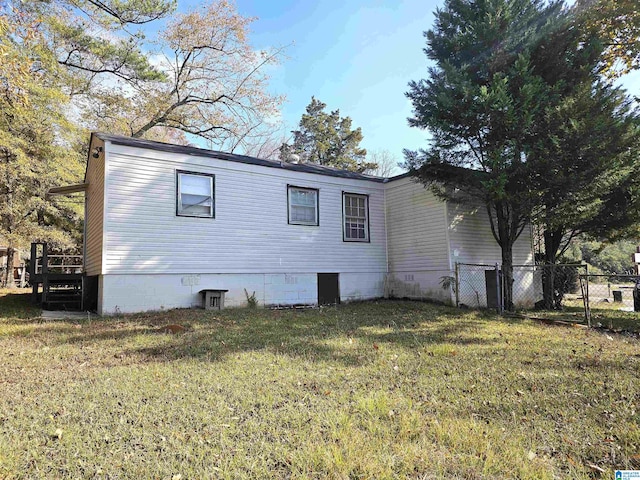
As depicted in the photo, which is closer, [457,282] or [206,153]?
[206,153]

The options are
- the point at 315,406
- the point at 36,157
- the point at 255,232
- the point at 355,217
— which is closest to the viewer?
the point at 315,406

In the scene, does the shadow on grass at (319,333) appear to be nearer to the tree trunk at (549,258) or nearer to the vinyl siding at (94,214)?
the vinyl siding at (94,214)

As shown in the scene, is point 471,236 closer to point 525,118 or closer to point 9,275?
point 525,118

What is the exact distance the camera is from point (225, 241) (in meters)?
9.56

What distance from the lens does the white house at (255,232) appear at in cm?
852

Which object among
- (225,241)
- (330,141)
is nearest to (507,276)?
(225,241)

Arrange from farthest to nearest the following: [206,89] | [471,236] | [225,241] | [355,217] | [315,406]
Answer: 1. [206,89]
2. [355,217]
3. [471,236]
4. [225,241]
5. [315,406]

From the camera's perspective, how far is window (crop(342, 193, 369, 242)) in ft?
37.9

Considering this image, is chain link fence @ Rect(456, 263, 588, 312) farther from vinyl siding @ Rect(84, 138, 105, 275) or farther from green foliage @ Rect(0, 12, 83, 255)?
green foliage @ Rect(0, 12, 83, 255)

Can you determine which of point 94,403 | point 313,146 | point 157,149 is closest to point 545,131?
point 157,149

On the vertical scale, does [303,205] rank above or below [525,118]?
below

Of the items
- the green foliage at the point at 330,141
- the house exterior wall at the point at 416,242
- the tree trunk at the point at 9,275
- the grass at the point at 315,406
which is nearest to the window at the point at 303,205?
the house exterior wall at the point at 416,242

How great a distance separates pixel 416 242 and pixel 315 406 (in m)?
8.78

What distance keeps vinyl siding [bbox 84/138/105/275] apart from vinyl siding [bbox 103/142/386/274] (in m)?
0.63
